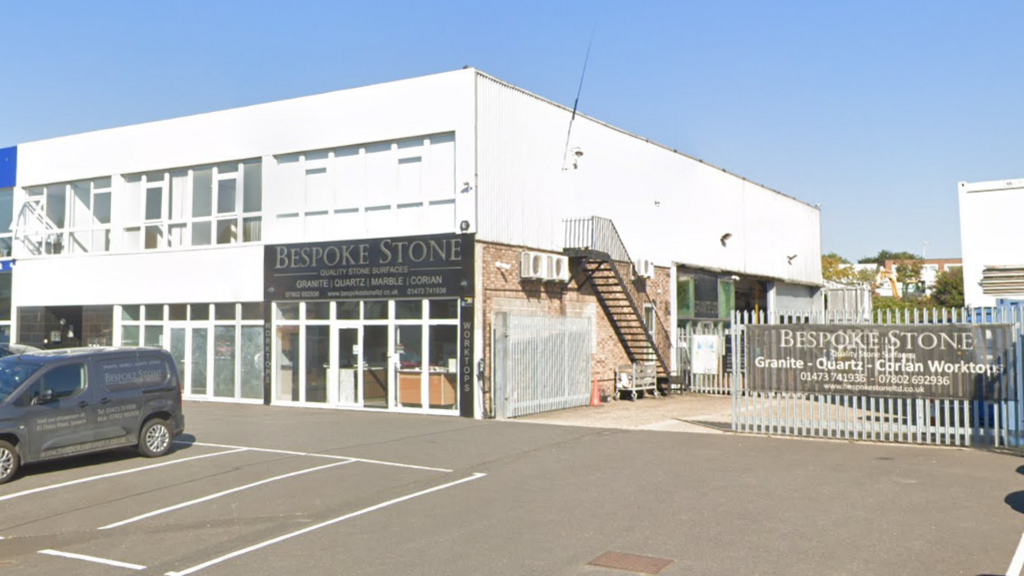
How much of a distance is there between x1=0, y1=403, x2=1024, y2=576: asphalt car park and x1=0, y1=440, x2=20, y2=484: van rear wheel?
0.67 feet

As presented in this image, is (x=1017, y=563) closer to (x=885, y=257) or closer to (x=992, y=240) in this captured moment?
(x=992, y=240)

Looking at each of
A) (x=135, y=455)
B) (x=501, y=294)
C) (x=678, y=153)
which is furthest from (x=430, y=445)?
(x=678, y=153)

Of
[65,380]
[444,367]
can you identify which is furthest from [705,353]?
[65,380]

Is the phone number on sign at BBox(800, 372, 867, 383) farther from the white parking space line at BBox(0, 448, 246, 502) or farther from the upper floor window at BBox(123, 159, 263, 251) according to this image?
the upper floor window at BBox(123, 159, 263, 251)

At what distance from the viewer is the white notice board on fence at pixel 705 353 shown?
1016 inches

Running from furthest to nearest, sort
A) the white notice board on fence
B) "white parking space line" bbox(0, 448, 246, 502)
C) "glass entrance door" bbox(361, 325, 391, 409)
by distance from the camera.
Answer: the white notice board on fence → "glass entrance door" bbox(361, 325, 391, 409) → "white parking space line" bbox(0, 448, 246, 502)

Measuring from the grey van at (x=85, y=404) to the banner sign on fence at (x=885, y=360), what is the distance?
32.7 ft

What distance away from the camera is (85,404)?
40.2 feet

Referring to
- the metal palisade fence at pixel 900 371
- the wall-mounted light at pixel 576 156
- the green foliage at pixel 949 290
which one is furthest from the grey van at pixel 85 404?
the green foliage at pixel 949 290

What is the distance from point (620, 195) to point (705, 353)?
544cm

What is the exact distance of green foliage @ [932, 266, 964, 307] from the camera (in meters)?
66.3

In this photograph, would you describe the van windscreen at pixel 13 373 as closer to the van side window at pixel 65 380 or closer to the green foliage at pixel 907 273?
the van side window at pixel 65 380

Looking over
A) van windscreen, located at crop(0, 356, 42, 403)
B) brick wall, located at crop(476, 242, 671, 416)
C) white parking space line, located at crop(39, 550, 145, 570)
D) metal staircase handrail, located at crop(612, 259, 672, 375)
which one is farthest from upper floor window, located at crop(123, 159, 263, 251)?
white parking space line, located at crop(39, 550, 145, 570)

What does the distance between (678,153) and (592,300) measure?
26.3 ft
